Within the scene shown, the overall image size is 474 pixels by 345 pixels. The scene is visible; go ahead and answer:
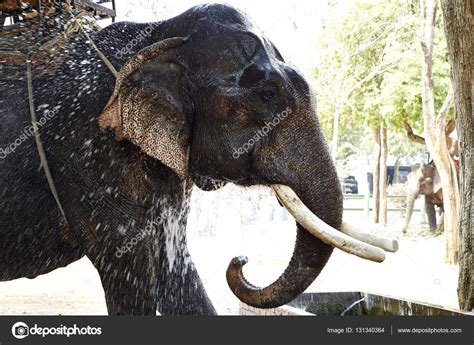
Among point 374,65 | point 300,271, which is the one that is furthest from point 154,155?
point 374,65

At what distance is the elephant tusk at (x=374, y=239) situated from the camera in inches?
62.2

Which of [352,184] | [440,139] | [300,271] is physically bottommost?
[352,184]

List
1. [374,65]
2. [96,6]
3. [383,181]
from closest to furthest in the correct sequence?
[96,6], [374,65], [383,181]

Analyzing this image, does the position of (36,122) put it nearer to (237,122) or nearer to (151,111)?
(151,111)

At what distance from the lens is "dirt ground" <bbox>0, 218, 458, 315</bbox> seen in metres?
5.22

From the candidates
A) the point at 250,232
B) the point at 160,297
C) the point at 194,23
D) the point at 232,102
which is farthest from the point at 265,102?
the point at 250,232

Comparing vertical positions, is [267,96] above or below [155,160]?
above

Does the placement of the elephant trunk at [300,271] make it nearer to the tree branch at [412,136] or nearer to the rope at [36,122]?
the rope at [36,122]

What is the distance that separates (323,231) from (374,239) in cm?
13

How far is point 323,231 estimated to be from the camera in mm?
1570

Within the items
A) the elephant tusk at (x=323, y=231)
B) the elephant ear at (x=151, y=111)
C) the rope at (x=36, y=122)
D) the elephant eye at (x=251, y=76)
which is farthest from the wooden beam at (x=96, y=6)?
the elephant tusk at (x=323, y=231)

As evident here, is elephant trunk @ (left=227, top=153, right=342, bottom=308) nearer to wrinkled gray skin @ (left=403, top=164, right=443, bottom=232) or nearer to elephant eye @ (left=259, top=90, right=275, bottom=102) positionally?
elephant eye @ (left=259, top=90, right=275, bottom=102)

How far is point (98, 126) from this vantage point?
1.69 metres

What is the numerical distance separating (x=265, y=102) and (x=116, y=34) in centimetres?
50
